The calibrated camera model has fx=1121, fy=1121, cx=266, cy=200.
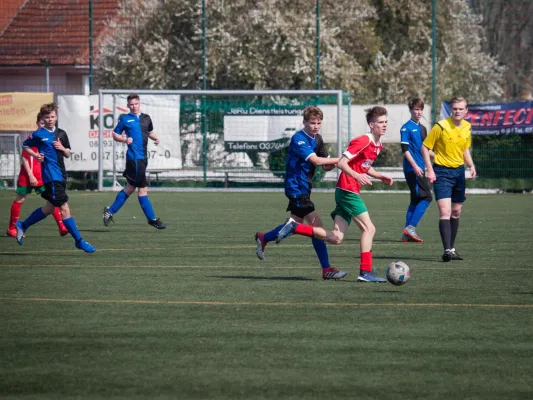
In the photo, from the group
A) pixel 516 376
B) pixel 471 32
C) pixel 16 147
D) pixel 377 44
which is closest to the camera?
pixel 516 376

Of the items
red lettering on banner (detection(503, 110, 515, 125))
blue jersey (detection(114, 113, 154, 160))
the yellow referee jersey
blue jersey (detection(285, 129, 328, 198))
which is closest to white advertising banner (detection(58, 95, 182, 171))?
red lettering on banner (detection(503, 110, 515, 125))

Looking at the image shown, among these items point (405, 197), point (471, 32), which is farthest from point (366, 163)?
point (471, 32)

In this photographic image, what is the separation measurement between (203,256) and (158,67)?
26.4 metres

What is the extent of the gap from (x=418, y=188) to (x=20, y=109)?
59.8ft

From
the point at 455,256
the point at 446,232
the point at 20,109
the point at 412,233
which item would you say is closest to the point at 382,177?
the point at 446,232

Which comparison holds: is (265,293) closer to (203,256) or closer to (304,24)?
(203,256)

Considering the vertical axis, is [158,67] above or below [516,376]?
above

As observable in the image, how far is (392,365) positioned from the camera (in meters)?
6.69

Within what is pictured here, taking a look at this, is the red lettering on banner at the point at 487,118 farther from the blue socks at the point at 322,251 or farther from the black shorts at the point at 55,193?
the blue socks at the point at 322,251

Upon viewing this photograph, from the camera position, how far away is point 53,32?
4309cm

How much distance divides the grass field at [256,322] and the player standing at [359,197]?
335 mm

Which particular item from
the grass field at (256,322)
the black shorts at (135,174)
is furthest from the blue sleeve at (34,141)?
the black shorts at (135,174)

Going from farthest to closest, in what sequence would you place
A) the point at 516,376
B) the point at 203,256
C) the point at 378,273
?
the point at 203,256 < the point at 378,273 < the point at 516,376

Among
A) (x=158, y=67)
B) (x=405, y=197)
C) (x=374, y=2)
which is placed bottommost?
(x=405, y=197)
